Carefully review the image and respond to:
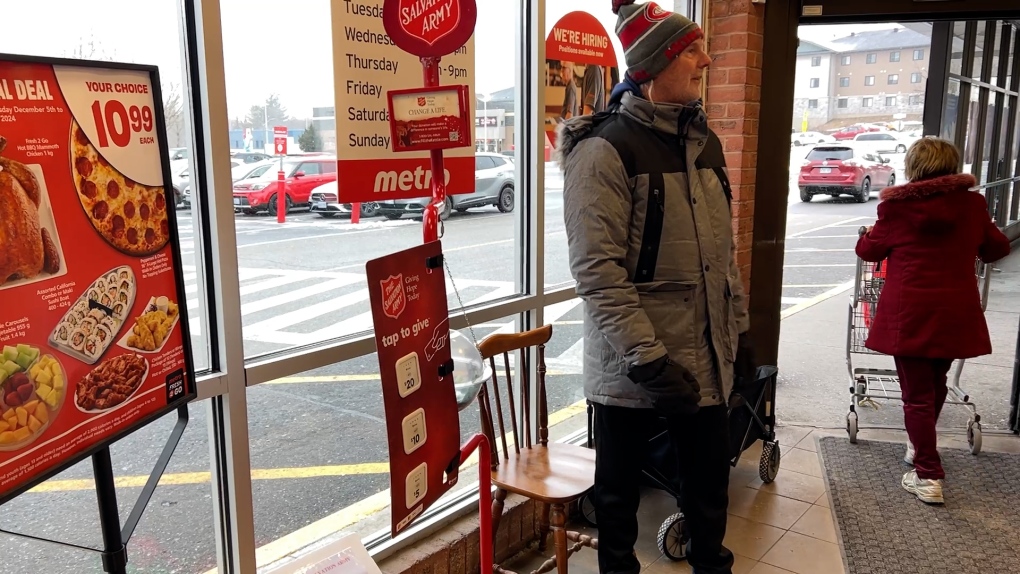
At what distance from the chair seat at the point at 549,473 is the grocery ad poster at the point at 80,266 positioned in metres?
1.05

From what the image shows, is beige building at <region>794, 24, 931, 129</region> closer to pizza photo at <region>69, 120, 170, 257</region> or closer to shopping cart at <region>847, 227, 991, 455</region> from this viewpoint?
shopping cart at <region>847, 227, 991, 455</region>

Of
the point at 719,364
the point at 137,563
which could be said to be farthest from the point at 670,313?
the point at 137,563

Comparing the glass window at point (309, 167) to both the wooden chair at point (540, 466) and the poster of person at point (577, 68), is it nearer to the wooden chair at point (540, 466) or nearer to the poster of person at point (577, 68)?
the wooden chair at point (540, 466)

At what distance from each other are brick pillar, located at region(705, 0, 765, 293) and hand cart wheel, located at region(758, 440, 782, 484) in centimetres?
91

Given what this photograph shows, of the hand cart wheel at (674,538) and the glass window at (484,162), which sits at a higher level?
the glass window at (484,162)

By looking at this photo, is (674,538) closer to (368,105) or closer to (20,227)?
(368,105)

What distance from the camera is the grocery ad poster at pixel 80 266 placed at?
1063 millimetres

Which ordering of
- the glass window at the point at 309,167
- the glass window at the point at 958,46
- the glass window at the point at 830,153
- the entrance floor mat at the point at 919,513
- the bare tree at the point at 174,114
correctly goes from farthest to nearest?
the glass window at the point at 830,153, the glass window at the point at 958,46, the entrance floor mat at the point at 919,513, the glass window at the point at 309,167, the bare tree at the point at 174,114

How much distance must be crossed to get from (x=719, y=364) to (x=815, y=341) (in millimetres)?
3958

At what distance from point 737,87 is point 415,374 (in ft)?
7.99

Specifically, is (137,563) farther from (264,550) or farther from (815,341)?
(815,341)

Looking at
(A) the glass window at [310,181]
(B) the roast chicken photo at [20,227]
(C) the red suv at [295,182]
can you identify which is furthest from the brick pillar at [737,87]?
(B) the roast chicken photo at [20,227]

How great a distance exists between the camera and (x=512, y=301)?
2680 millimetres

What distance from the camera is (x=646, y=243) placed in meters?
1.97
